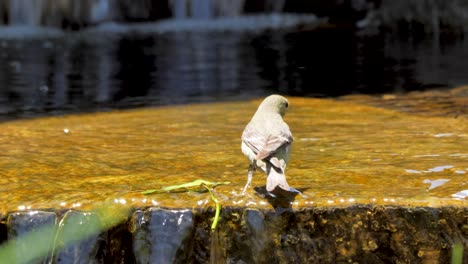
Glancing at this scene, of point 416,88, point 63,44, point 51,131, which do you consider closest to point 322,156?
point 51,131

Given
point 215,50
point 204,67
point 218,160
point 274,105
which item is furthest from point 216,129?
point 215,50

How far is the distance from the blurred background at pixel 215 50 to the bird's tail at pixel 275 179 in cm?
296

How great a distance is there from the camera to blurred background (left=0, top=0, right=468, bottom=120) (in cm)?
647

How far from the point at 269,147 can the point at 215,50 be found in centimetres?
828

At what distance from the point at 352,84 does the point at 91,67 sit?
329cm

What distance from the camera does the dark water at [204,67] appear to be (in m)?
6.23

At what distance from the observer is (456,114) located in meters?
4.40

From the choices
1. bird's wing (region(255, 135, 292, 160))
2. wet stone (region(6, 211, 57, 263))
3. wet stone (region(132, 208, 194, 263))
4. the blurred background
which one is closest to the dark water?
the blurred background

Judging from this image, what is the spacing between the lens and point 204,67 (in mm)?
8602

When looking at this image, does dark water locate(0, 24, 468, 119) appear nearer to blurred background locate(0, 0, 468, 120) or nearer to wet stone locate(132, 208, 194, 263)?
blurred background locate(0, 0, 468, 120)

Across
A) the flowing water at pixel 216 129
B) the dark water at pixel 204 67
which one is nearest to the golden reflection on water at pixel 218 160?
the flowing water at pixel 216 129

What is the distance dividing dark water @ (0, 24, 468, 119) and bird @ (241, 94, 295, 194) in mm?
2768

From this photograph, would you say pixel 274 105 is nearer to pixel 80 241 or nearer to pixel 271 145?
pixel 271 145

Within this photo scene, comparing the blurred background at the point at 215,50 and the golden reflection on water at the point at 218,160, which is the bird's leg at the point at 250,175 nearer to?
the golden reflection on water at the point at 218,160
